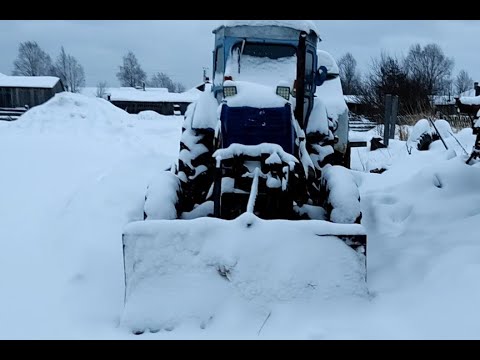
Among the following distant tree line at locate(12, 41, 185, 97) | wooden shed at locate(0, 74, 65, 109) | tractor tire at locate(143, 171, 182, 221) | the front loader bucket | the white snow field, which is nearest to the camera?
the white snow field

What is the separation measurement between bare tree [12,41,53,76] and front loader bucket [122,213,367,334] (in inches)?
2618

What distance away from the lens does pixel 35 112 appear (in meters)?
13.6

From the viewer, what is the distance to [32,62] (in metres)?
61.7

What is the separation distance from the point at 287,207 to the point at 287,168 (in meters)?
0.36

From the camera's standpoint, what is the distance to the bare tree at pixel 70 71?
61625mm

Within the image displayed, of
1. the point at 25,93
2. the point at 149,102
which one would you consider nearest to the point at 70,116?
the point at 25,93

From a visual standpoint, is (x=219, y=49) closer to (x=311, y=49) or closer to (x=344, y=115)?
(x=311, y=49)

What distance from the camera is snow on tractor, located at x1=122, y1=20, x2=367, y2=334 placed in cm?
267

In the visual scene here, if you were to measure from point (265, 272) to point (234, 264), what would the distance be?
0.21 m

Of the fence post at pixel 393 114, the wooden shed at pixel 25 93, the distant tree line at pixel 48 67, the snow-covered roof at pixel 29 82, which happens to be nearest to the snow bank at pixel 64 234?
the fence post at pixel 393 114

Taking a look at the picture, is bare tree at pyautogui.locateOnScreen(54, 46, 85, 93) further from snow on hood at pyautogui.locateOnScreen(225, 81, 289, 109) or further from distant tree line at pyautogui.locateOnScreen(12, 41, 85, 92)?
snow on hood at pyautogui.locateOnScreen(225, 81, 289, 109)

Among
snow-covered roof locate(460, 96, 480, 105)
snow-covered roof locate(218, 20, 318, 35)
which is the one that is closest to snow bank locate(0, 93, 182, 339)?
snow-covered roof locate(218, 20, 318, 35)
